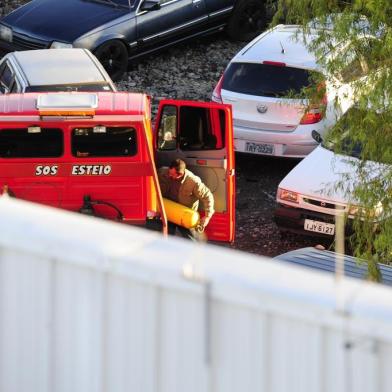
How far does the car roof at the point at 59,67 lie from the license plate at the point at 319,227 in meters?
2.65

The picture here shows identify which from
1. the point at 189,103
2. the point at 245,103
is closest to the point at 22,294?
the point at 189,103

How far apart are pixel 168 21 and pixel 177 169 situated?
650 cm

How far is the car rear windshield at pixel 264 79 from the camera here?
1371cm

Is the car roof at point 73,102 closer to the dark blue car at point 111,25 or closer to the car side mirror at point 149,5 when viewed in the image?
the dark blue car at point 111,25

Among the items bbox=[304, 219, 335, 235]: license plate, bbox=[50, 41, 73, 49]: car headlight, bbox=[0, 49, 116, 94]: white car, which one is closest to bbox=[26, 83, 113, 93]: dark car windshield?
bbox=[0, 49, 116, 94]: white car

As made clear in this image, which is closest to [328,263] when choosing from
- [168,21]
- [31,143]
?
[31,143]

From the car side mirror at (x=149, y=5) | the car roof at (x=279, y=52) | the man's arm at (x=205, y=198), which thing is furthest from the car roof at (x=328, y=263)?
the car side mirror at (x=149, y=5)

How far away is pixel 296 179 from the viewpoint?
11.9 metres

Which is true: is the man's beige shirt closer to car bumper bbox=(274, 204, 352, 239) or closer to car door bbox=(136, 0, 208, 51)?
car bumper bbox=(274, 204, 352, 239)

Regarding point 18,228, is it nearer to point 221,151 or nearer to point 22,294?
point 22,294

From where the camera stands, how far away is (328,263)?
973 cm

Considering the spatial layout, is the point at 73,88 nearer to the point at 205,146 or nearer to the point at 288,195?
the point at 205,146

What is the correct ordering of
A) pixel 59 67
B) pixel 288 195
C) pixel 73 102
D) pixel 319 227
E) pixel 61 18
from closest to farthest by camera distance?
pixel 73 102
pixel 319 227
pixel 288 195
pixel 59 67
pixel 61 18

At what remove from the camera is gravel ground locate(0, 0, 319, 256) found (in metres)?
12.2
